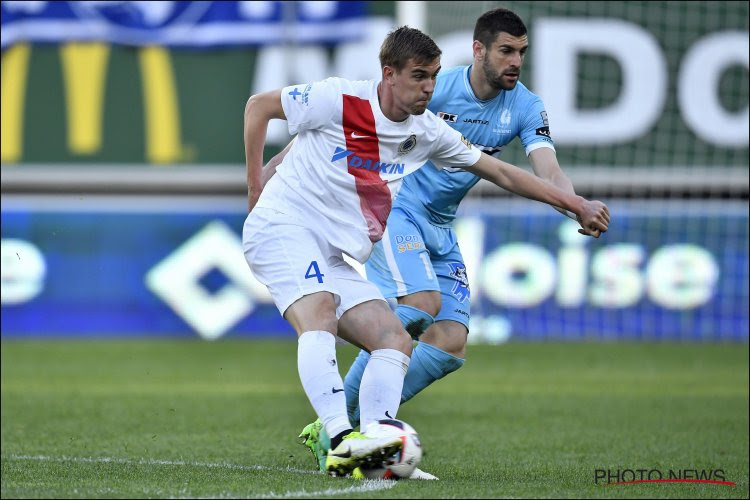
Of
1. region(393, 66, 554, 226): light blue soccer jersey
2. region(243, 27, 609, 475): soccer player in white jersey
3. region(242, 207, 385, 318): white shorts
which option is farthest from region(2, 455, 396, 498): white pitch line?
region(393, 66, 554, 226): light blue soccer jersey

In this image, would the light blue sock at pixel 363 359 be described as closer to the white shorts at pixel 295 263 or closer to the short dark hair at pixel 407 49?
the white shorts at pixel 295 263

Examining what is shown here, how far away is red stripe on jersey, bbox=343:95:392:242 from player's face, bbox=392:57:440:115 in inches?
6.4

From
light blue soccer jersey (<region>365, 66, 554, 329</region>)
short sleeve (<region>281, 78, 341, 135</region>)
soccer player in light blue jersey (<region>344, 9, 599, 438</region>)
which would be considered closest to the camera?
short sleeve (<region>281, 78, 341, 135</region>)

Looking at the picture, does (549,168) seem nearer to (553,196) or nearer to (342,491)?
(553,196)

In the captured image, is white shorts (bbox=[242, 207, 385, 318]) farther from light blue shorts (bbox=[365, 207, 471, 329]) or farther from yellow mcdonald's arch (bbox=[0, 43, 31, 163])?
yellow mcdonald's arch (bbox=[0, 43, 31, 163])

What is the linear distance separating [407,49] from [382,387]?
56.1 inches

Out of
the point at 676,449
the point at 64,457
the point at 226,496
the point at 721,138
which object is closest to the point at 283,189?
the point at 226,496

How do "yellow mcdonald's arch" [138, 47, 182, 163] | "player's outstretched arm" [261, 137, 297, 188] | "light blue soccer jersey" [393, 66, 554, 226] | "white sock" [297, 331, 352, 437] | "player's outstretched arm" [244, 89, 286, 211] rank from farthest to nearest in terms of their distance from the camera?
"yellow mcdonald's arch" [138, 47, 182, 163], "light blue soccer jersey" [393, 66, 554, 226], "player's outstretched arm" [261, 137, 297, 188], "player's outstretched arm" [244, 89, 286, 211], "white sock" [297, 331, 352, 437]

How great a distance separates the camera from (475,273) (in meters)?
16.2

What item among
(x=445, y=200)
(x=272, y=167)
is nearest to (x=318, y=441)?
(x=272, y=167)

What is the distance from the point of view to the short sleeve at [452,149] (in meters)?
6.10

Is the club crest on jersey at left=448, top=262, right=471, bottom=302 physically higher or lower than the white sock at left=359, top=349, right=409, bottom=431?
higher

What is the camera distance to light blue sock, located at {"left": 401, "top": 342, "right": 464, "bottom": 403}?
23.1 feet

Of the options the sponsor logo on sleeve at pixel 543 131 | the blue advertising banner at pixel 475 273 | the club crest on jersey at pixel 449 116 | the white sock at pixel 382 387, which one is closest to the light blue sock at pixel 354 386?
the white sock at pixel 382 387
